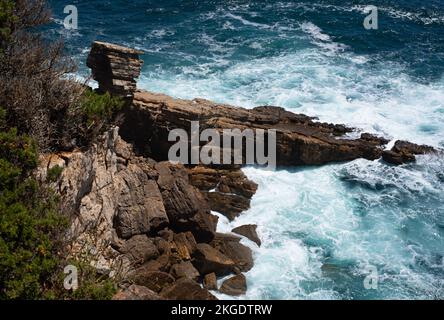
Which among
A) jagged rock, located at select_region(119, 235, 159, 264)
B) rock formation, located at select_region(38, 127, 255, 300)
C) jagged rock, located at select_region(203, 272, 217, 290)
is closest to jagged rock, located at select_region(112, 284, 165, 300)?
rock formation, located at select_region(38, 127, 255, 300)

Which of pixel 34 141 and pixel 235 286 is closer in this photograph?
pixel 34 141

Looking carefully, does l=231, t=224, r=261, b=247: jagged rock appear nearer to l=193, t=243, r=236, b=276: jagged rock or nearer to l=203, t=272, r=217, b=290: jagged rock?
l=193, t=243, r=236, b=276: jagged rock

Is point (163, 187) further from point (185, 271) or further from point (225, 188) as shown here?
point (185, 271)

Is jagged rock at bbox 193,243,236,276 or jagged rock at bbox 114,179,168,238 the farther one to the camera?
jagged rock at bbox 193,243,236,276

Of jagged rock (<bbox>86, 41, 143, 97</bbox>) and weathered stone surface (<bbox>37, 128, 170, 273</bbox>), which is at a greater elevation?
jagged rock (<bbox>86, 41, 143, 97</bbox>)

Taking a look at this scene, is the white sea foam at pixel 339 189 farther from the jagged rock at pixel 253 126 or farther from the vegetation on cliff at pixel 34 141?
the vegetation on cliff at pixel 34 141

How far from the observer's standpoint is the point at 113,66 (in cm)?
2294

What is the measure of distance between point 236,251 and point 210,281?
2.27 meters

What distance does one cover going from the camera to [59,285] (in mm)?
12789

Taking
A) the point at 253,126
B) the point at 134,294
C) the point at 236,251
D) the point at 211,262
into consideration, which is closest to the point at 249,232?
the point at 236,251

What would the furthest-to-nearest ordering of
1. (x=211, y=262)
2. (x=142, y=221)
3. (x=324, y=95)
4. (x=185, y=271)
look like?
1. (x=324, y=95)
2. (x=142, y=221)
3. (x=211, y=262)
4. (x=185, y=271)

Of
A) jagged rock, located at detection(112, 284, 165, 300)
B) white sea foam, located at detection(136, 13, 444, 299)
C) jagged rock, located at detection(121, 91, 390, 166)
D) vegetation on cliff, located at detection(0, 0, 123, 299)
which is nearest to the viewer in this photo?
vegetation on cliff, located at detection(0, 0, 123, 299)

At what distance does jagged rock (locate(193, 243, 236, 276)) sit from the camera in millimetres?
20094

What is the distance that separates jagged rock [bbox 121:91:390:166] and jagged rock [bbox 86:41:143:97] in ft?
7.08
